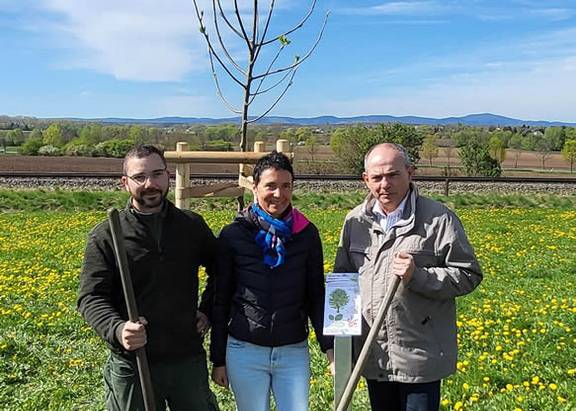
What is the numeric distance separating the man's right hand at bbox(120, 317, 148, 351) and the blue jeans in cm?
56

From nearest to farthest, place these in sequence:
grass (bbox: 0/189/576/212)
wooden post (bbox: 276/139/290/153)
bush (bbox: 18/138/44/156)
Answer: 1. wooden post (bbox: 276/139/290/153)
2. grass (bbox: 0/189/576/212)
3. bush (bbox: 18/138/44/156)

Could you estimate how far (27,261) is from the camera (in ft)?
33.6

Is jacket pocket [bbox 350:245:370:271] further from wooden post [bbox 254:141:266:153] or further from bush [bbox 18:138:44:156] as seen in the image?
bush [bbox 18:138:44:156]

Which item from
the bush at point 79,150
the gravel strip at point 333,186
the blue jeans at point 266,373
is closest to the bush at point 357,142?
the gravel strip at point 333,186

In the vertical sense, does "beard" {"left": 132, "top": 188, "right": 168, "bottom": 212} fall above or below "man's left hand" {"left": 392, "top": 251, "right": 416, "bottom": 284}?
above

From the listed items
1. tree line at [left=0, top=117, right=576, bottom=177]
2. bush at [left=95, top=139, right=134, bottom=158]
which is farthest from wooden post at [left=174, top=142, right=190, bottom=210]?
bush at [left=95, top=139, right=134, bottom=158]

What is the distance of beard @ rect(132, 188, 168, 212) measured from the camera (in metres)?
2.87

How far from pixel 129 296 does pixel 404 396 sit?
134 cm

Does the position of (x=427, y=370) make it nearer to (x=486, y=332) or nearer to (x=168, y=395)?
(x=168, y=395)

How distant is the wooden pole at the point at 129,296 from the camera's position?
8.09 ft

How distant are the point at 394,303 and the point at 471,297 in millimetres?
5070

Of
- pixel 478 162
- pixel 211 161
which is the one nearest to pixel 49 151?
pixel 478 162

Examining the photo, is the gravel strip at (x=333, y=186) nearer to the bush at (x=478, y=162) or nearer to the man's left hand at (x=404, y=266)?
the bush at (x=478, y=162)

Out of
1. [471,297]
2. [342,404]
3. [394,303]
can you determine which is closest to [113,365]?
[342,404]
